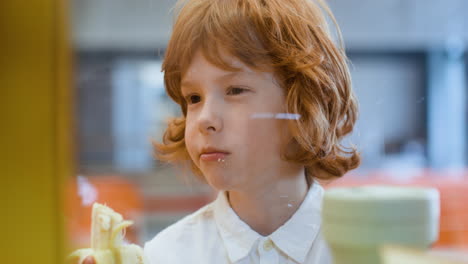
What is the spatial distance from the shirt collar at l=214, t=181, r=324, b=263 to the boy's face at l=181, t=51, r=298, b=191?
0.06m

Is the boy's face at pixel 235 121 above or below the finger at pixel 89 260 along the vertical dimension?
above

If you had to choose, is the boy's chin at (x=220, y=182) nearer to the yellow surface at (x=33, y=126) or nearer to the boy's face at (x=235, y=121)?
the boy's face at (x=235, y=121)

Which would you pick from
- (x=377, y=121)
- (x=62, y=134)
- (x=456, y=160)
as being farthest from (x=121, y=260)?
(x=456, y=160)

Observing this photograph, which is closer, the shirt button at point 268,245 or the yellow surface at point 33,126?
the yellow surface at point 33,126

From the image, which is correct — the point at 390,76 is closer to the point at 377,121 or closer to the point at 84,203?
the point at 377,121

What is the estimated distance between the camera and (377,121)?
55cm

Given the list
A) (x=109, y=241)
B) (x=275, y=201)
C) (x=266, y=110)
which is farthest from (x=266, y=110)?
(x=109, y=241)

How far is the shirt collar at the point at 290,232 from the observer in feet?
1.84

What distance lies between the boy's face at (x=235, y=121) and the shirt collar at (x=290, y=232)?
6cm

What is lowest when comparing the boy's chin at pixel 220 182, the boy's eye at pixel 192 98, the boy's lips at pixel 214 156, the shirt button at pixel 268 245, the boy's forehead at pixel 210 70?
the shirt button at pixel 268 245

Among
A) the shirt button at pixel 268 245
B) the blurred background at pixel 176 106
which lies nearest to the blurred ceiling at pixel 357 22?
the blurred background at pixel 176 106

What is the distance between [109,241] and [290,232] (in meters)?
0.21

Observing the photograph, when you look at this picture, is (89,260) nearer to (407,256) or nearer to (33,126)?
(33,126)

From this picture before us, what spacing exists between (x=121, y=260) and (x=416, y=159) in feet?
1.48
